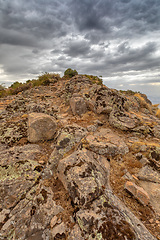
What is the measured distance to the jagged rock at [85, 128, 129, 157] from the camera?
22.4 feet

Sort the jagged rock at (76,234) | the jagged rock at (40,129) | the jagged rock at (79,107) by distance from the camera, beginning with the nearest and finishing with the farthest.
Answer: the jagged rock at (76,234), the jagged rock at (40,129), the jagged rock at (79,107)

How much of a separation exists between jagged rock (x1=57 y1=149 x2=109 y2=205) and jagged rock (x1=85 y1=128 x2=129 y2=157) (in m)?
0.45

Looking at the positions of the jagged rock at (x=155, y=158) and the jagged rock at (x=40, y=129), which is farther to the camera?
the jagged rock at (x=40, y=129)

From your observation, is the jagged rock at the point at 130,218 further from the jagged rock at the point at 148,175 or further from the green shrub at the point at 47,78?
the green shrub at the point at 47,78

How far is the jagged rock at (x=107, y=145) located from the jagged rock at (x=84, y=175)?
45 centimetres

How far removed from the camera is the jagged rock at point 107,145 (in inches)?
268

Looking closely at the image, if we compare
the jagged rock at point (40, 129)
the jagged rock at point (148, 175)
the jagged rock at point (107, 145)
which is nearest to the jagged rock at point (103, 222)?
the jagged rock at point (148, 175)

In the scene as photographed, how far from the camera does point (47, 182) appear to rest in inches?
229

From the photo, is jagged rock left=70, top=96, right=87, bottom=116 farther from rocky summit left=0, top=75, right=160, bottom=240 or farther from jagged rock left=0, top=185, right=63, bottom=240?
jagged rock left=0, top=185, right=63, bottom=240

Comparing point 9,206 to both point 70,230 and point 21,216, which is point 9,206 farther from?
point 70,230

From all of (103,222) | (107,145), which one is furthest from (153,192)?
(107,145)

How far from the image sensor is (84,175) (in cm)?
504

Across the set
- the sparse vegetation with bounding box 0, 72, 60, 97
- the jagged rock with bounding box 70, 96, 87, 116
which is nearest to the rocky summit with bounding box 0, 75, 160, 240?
the jagged rock with bounding box 70, 96, 87, 116

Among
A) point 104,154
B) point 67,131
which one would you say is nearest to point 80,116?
point 67,131
